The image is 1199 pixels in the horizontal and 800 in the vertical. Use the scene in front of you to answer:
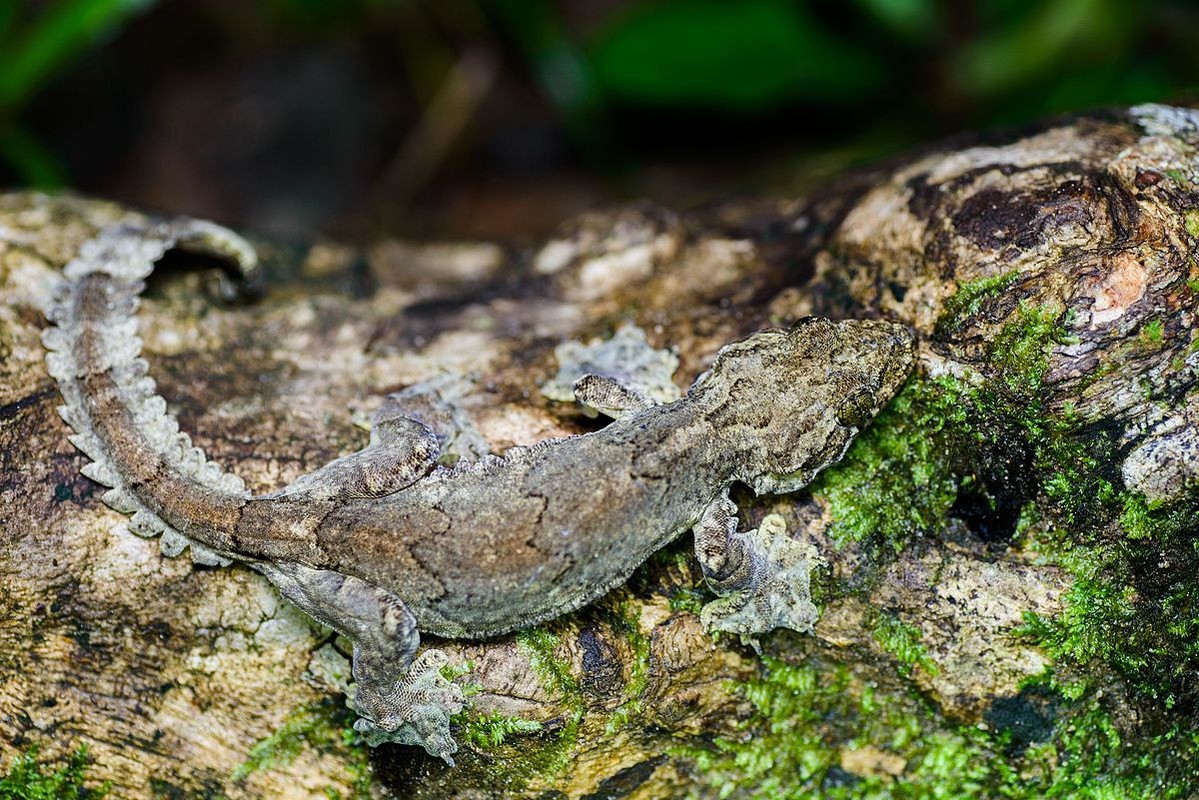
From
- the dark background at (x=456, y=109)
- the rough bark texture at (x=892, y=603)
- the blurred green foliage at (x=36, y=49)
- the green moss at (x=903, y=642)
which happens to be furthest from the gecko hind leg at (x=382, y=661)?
the dark background at (x=456, y=109)

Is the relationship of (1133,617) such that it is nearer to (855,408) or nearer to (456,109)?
(855,408)

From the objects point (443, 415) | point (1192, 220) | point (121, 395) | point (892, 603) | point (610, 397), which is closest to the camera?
point (1192, 220)

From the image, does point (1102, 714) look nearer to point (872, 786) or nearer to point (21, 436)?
point (872, 786)

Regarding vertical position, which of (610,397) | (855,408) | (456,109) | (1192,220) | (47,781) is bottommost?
(47,781)

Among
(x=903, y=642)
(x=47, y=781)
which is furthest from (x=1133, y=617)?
(x=47, y=781)

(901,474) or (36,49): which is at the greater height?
(36,49)

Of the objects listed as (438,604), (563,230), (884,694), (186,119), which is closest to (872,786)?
(884,694)

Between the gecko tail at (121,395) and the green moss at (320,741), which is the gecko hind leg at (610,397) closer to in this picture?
the gecko tail at (121,395)
